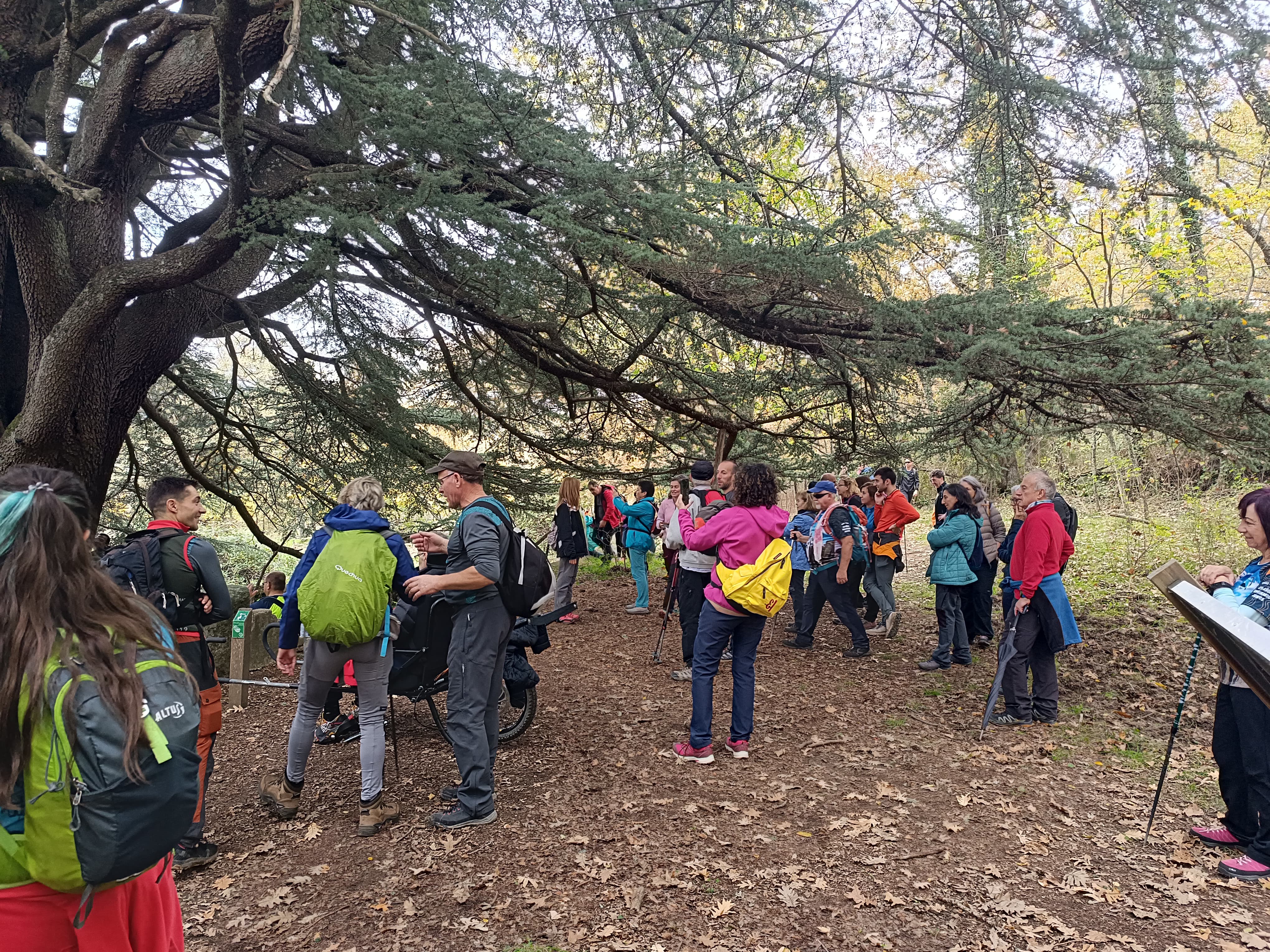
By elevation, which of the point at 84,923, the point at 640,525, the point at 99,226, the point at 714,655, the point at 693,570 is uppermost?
the point at 99,226

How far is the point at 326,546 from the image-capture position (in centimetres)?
420

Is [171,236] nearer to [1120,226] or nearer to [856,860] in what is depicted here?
[856,860]

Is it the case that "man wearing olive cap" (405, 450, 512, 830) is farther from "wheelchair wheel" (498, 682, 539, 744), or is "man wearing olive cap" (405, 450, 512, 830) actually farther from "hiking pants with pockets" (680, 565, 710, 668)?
"hiking pants with pockets" (680, 565, 710, 668)

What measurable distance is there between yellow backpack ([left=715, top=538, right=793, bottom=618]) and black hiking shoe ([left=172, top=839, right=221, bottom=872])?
11.3 ft

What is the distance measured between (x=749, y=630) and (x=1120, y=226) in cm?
775

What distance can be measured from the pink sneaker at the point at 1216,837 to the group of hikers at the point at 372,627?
0.33ft

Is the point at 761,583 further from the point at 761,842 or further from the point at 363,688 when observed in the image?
the point at 363,688

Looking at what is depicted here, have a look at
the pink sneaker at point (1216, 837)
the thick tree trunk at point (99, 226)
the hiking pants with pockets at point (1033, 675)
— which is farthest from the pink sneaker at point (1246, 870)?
the thick tree trunk at point (99, 226)

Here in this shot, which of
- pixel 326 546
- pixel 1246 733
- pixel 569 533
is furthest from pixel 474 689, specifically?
pixel 569 533

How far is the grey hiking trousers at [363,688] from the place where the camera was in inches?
169

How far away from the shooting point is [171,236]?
338 inches

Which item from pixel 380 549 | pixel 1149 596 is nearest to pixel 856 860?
pixel 380 549

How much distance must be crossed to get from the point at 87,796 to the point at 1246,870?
5.09 meters

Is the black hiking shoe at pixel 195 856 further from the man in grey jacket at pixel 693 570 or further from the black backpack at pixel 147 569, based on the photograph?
the man in grey jacket at pixel 693 570
